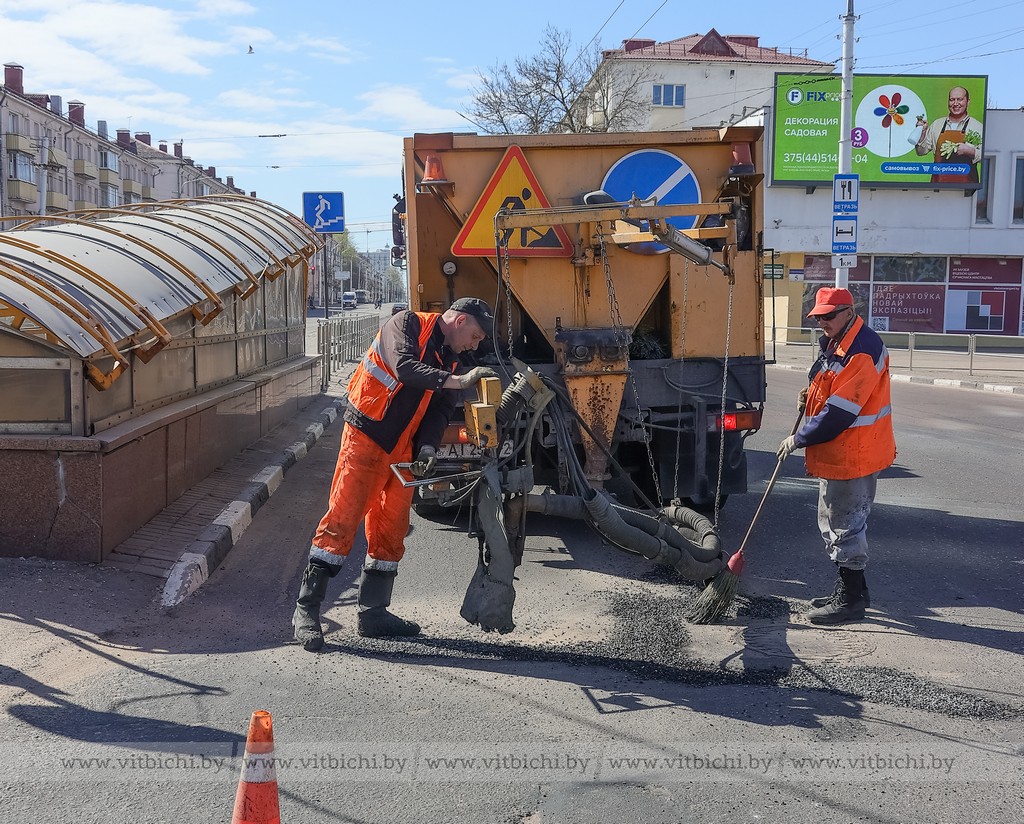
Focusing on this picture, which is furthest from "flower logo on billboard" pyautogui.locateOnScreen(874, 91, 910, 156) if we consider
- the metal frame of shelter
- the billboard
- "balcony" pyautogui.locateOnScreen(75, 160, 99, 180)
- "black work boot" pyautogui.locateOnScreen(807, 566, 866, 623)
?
"balcony" pyautogui.locateOnScreen(75, 160, 99, 180)

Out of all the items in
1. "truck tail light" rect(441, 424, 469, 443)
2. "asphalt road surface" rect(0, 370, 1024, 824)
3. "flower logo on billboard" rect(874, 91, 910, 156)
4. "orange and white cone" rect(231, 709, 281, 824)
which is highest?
"flower logo on billboard" rect(874, 91, 910, 156)

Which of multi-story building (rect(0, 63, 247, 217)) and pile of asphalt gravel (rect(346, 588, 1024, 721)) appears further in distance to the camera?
multi-story building (rect(0, 63, 247, 217))

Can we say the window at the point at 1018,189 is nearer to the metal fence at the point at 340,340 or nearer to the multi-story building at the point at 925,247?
the multi-story building at the point at 925,247

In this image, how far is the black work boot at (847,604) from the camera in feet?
16.7

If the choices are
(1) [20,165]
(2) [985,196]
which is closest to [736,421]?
(2) [985,196]

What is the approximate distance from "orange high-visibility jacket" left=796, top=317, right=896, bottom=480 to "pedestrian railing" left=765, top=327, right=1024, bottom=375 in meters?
18.4

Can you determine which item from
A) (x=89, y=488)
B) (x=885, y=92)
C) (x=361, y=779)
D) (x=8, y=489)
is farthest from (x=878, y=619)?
(x=885, y=92)

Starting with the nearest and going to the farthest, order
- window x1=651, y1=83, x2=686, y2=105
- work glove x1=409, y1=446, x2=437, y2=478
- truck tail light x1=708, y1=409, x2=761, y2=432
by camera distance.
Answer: work glove x1=409, y1=446, x2=437, y2=478, truck tail light x1=708, y1=409, x2=761, y2=432, window x1=651, y1=83, x2=686, y2=105

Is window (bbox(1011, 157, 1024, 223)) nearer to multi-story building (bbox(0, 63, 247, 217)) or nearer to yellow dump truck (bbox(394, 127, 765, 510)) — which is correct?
yellow dump truck (bbox(394, 127, 765, 510))

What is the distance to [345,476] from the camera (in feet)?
15.5

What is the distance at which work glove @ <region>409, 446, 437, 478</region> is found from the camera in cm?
469

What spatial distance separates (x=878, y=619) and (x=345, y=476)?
2942mm

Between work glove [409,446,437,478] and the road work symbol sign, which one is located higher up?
the road work symbol sign

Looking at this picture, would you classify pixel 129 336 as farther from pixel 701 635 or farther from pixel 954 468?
pixel 954 468
